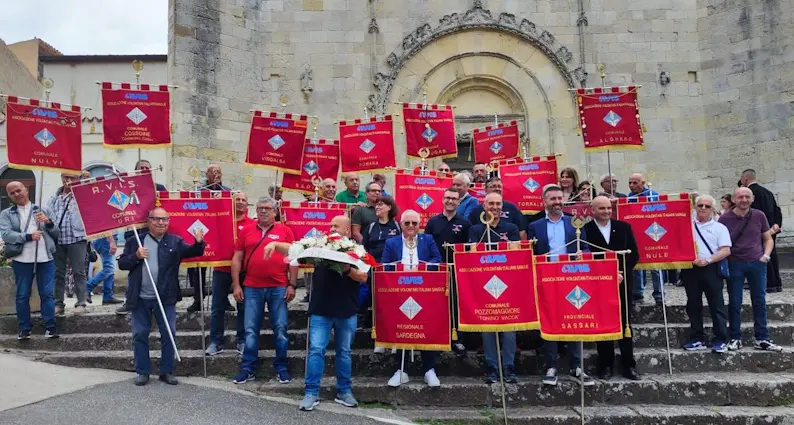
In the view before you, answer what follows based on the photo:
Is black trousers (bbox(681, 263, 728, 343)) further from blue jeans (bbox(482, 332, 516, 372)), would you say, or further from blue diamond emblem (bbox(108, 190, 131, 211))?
blue diamond emblem (bbox(108, 190, 131, 211))

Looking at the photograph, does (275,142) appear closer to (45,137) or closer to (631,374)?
(45,137)

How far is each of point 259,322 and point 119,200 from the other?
86.1 inches

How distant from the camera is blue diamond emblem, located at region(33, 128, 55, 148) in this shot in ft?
25.0

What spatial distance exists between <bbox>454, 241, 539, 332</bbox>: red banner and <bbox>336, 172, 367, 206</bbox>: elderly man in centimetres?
280

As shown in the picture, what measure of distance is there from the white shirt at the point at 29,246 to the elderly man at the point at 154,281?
1623 mm

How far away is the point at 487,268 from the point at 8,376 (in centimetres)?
523

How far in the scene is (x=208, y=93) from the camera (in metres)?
13.0

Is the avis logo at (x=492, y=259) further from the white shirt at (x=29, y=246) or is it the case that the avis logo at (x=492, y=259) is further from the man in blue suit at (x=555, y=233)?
the white shirt at (x=29, y=246)

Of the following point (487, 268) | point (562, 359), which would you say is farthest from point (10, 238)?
point (562, 359)

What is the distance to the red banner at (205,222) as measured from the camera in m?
7.30

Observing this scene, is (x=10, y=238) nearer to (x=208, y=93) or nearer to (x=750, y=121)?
(x=208, y=93)

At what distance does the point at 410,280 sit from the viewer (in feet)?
21.6

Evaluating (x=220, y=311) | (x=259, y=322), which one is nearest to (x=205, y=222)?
(x=220, y=311)

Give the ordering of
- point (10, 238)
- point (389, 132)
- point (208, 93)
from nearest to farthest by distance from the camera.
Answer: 1. point (10, 238)
2. point (389, 132)
3. point (208, 93)
